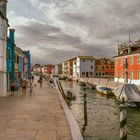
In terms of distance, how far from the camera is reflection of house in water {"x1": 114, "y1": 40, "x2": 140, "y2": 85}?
2378 inches

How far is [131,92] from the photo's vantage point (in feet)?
119

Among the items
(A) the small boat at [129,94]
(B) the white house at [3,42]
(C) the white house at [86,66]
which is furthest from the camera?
(C) the white house at [86,66]

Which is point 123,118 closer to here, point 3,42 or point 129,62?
point 3,42

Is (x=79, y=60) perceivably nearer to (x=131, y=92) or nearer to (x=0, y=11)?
(x=131, y=92)

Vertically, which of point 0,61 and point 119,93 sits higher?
point 0,61

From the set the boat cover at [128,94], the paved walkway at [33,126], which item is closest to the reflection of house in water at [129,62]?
the boat cover at [128,94]

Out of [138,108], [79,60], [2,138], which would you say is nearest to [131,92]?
[138,108]

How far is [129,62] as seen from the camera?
64188 millimetres

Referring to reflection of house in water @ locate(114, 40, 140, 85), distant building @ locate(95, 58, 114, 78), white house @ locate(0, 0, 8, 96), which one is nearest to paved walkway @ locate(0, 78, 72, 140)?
white house @ locate(0, 0, 8, 96)

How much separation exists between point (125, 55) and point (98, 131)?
4885 centimetres

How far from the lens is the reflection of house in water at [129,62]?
198ft

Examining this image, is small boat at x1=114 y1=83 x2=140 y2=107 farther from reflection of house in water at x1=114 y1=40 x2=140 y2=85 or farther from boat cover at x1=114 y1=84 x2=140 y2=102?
reflection of house in water at x1=114 y1=40 x2=140 y2=85

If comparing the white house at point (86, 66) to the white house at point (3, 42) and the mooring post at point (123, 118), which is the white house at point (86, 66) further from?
the mooring post at point (123, 118)

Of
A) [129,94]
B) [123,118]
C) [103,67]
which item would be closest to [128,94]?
[129,94]
